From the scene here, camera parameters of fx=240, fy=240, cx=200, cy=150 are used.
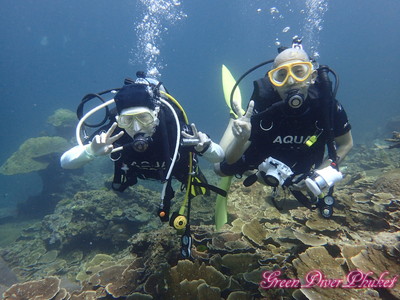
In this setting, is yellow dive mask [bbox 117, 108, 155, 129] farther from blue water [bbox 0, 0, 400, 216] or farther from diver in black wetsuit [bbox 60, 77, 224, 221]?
blue water [bbox 0, 0, 400, 216]

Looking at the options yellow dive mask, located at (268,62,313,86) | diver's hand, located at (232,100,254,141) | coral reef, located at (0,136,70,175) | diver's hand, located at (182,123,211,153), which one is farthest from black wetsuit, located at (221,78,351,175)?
coral reef, located at (0,136,70,175)

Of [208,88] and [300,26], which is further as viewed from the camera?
[208,88]

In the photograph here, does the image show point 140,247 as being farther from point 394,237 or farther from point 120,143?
point 394,237

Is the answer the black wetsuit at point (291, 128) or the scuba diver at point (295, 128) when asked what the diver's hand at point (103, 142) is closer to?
the scuba diver at point (295, 128)

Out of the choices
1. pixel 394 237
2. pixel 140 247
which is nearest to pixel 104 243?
pixel 140 247

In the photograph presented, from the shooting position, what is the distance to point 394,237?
2873 millimetres

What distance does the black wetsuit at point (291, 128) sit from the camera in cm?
348

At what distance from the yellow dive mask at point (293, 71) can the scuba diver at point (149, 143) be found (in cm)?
132

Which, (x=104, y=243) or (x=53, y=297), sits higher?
(x=53, y=297)

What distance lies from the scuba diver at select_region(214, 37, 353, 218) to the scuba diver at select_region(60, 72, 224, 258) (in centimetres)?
63

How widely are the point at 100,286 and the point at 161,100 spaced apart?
10.5 ft

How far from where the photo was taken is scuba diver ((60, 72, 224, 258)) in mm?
3039

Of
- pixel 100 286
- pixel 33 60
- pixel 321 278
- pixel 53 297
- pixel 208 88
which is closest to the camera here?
pixel 321 278

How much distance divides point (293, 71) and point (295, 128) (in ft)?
2.73
